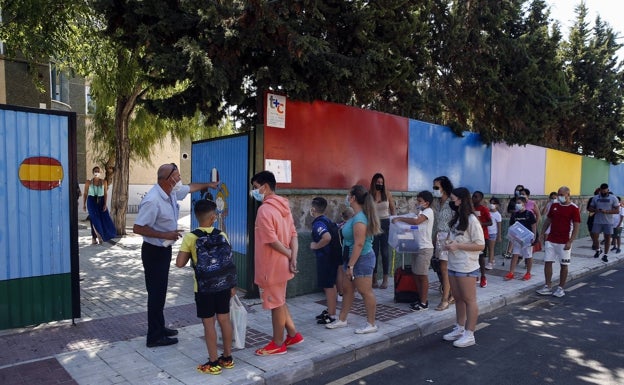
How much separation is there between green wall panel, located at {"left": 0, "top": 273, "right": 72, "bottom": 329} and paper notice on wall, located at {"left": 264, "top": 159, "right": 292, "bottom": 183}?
3053 mm

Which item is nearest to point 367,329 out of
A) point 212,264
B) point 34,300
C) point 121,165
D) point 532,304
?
point 212,264

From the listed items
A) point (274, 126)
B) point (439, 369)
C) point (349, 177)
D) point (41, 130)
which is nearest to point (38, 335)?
point (41, 130)

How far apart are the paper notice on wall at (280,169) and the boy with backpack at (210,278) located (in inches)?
100

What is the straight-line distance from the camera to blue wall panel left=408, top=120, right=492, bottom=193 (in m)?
9.53

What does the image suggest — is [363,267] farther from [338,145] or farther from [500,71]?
[500,71]

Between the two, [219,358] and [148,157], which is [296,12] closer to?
[219,358]

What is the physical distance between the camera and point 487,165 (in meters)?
11.8

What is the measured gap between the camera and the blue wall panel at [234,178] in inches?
274

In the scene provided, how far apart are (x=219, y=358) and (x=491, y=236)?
21.7 ft

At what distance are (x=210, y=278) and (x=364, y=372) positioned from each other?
1.89 metres

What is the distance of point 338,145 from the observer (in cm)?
784

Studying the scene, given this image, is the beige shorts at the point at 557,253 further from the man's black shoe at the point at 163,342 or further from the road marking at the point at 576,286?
the man's black shoe at the point at 163,342

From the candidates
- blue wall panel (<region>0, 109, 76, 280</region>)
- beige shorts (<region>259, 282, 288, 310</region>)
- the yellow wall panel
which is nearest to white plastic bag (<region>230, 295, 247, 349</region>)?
beige shorts (<region>259, 282, 288, 310</region>)

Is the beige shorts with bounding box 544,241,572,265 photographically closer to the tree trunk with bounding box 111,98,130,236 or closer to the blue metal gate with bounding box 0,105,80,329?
the blue metal gate with bounding box 0,105,80,329
